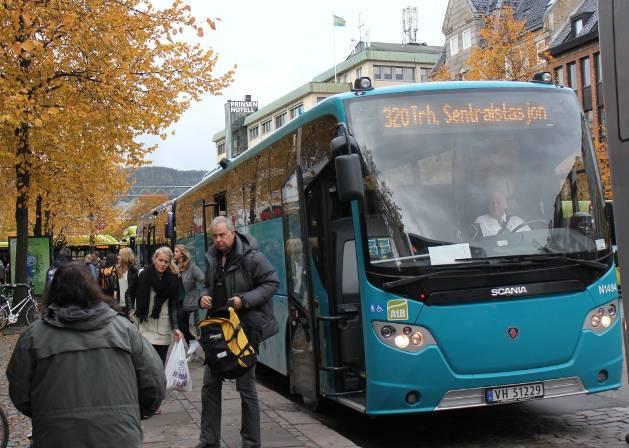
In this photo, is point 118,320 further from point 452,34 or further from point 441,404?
point 452,34

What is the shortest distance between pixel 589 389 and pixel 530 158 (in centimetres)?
207

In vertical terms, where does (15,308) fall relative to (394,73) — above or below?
below

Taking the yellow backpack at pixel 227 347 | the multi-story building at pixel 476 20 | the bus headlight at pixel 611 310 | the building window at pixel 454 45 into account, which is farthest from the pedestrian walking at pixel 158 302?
the building window at pixel 454 45

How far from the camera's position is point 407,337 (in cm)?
636

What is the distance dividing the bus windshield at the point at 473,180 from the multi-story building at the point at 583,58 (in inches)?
1522

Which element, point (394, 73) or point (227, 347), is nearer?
point (227, 347)

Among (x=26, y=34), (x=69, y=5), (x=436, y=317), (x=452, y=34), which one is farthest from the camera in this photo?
(x=452, y=34)

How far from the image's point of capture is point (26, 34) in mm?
14125


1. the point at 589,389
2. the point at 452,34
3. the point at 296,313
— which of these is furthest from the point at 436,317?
the point at 452,34

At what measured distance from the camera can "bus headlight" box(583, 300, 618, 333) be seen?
6680 mm

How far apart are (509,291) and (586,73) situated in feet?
142

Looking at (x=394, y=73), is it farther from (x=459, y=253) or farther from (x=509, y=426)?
(x=459, y=253)

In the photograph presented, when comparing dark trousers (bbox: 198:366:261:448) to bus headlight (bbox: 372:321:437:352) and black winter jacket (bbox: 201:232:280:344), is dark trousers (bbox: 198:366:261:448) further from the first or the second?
bus headlight (bbox: 372:321:437:352)

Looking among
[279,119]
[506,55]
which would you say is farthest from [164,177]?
[506,55]
